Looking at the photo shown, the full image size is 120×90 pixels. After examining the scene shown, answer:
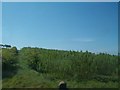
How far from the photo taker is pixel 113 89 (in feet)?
37.6

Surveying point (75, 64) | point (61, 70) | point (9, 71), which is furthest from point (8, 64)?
point (75, 64)

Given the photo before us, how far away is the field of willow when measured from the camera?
12.0 meters

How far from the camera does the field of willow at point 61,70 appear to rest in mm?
12039

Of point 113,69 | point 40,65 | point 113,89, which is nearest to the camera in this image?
point 113,89

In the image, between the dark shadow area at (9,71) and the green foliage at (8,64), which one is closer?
the dark shadow area at (9,71)

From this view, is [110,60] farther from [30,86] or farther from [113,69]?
[30,86]

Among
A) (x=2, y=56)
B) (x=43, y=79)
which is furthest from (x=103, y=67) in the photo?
(x=2, y=56)

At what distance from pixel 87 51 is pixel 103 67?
185cm

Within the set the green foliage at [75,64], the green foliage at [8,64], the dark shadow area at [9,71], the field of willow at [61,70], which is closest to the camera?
the field of willow at [61,70]

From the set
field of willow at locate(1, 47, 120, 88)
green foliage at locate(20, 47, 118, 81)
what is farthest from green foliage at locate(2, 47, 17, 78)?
green foliage at locate(20, 47, 118, 81)

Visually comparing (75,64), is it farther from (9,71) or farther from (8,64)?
(8,64)

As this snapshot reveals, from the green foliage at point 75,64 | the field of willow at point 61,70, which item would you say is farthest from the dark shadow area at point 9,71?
the green foliage at point 75,64

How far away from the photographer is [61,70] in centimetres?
1392

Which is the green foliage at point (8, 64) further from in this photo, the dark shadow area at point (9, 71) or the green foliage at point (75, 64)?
the green foliage at point (75, 64)
